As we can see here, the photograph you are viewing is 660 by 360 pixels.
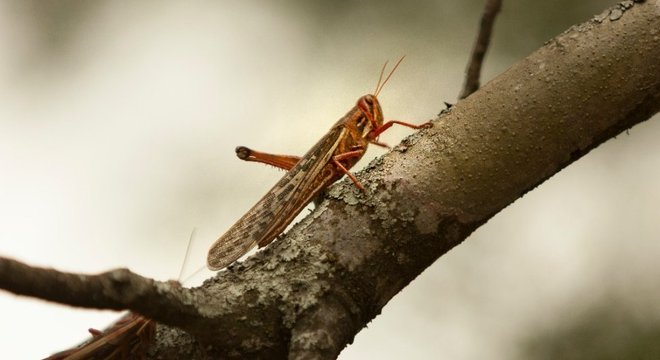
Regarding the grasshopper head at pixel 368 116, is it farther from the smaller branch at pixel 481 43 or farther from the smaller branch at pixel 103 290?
the smaller branch at pixel 103 290

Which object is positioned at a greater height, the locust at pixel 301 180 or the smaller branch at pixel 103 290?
the locust at pixel 301 180

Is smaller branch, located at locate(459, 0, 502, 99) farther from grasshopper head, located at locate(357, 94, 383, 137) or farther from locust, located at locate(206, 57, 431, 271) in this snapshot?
grasshopper head, located at locate(357, 94, 383, 137)

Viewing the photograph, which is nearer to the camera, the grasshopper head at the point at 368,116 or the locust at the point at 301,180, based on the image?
the locust at the point at 301,180

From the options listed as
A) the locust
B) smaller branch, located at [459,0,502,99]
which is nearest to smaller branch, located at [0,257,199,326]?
the locust

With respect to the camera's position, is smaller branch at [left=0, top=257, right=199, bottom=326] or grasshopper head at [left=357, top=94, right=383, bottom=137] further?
grasshopper head at [left=357, top=94, right=383, bottom=137]

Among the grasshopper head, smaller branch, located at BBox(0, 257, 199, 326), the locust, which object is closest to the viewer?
smaller branch, located at BBox(0, 257, 199, 326)

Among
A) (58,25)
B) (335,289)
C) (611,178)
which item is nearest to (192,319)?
(335,289)

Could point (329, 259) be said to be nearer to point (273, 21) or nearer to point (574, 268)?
point (574, 268)

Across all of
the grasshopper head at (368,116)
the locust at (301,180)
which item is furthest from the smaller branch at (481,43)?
the grasshopper head at (368,116)
